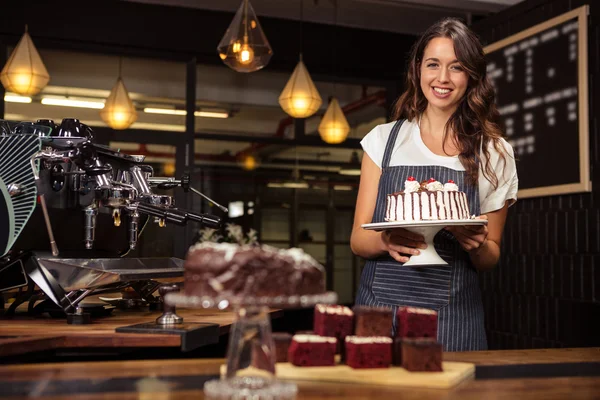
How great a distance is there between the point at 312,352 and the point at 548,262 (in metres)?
3.61

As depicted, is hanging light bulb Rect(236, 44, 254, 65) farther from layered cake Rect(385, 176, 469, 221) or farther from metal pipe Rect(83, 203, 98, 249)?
layered cake Rect(385, 176, 469, 221)

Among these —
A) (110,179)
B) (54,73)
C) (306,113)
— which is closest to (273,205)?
(306,113)

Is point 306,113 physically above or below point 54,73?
below

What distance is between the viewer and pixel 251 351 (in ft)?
3.51

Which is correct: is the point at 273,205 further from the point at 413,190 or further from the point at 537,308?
the point at 413,190

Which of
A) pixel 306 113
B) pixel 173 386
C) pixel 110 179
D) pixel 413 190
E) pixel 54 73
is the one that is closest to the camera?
pixel 173 386

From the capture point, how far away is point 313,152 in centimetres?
649

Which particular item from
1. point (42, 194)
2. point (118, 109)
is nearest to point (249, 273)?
point (42, 194)

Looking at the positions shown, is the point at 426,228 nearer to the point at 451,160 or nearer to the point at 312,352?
the point at 451,160

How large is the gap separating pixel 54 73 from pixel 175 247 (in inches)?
64.0

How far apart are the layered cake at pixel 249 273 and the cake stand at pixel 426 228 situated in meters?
0.61

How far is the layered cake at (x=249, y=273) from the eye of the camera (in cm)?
102

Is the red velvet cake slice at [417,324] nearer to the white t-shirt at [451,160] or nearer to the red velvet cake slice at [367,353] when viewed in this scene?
the red velvet cake slice at [367,353]

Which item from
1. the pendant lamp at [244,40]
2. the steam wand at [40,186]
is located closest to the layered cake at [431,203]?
the steam wand at [40,186]
